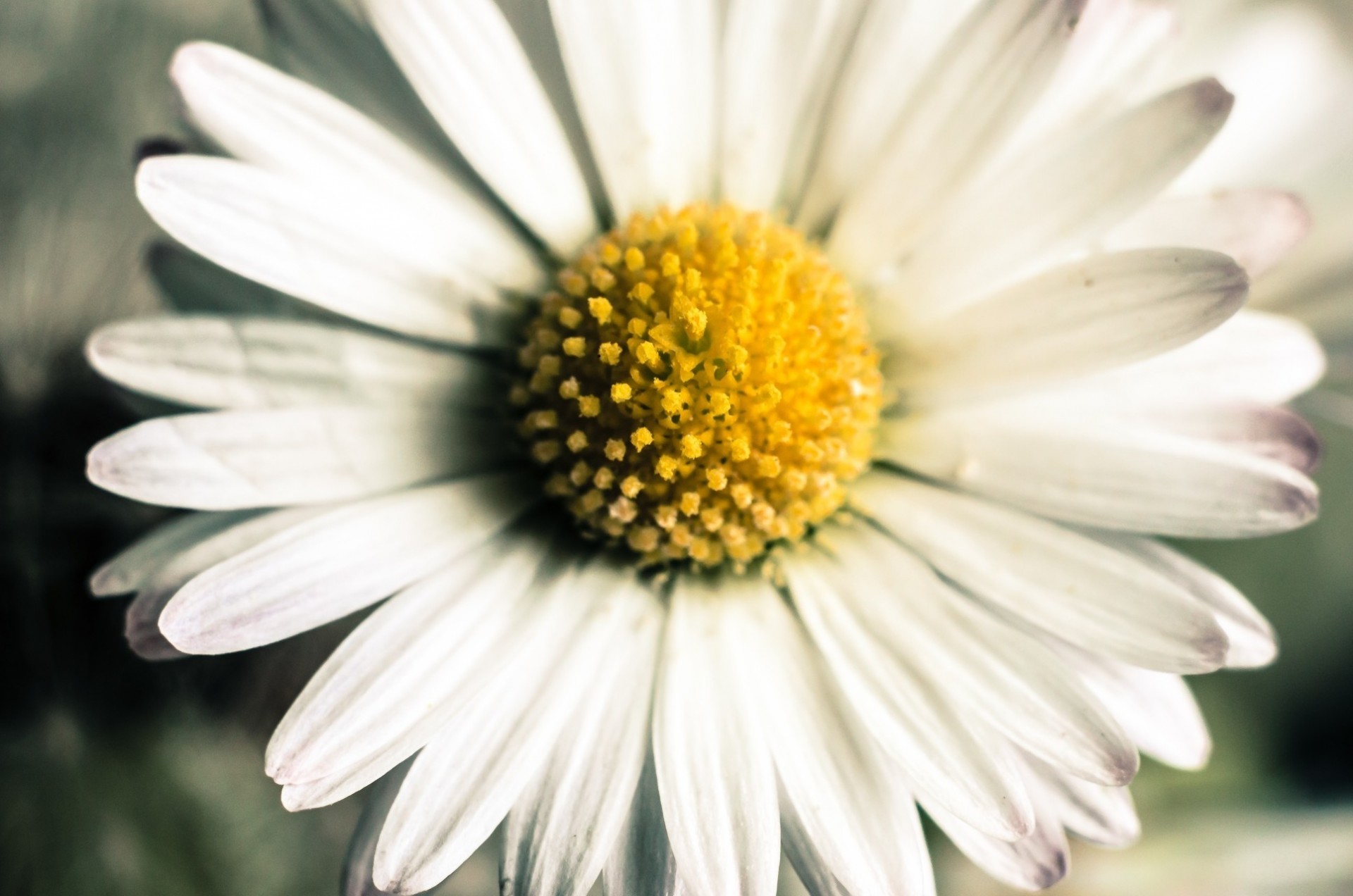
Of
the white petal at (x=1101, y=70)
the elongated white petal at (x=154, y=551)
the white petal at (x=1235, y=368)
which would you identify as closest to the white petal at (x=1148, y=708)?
the white petal at (x=1235, y=368)

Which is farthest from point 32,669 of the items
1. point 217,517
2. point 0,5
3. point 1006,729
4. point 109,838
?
point 1006,729

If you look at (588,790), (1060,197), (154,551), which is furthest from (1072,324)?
(154,551)

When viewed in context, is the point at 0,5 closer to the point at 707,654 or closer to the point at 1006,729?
the point at 707,654

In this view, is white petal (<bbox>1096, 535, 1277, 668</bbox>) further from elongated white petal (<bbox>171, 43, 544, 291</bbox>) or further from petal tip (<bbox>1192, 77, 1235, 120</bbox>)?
elongated white petal (<bbox>171, 43, 544, 291</bbox>)

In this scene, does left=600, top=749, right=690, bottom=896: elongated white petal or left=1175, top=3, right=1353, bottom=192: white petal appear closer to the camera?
left=600, top=749, right=690, bottom=896: elongated white petal

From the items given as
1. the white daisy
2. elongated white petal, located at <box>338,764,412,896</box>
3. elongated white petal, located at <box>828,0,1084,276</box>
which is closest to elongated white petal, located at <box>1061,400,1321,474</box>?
the white daisy

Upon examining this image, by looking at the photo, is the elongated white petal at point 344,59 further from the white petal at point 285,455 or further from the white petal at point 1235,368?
the white petal at point 1235,368
